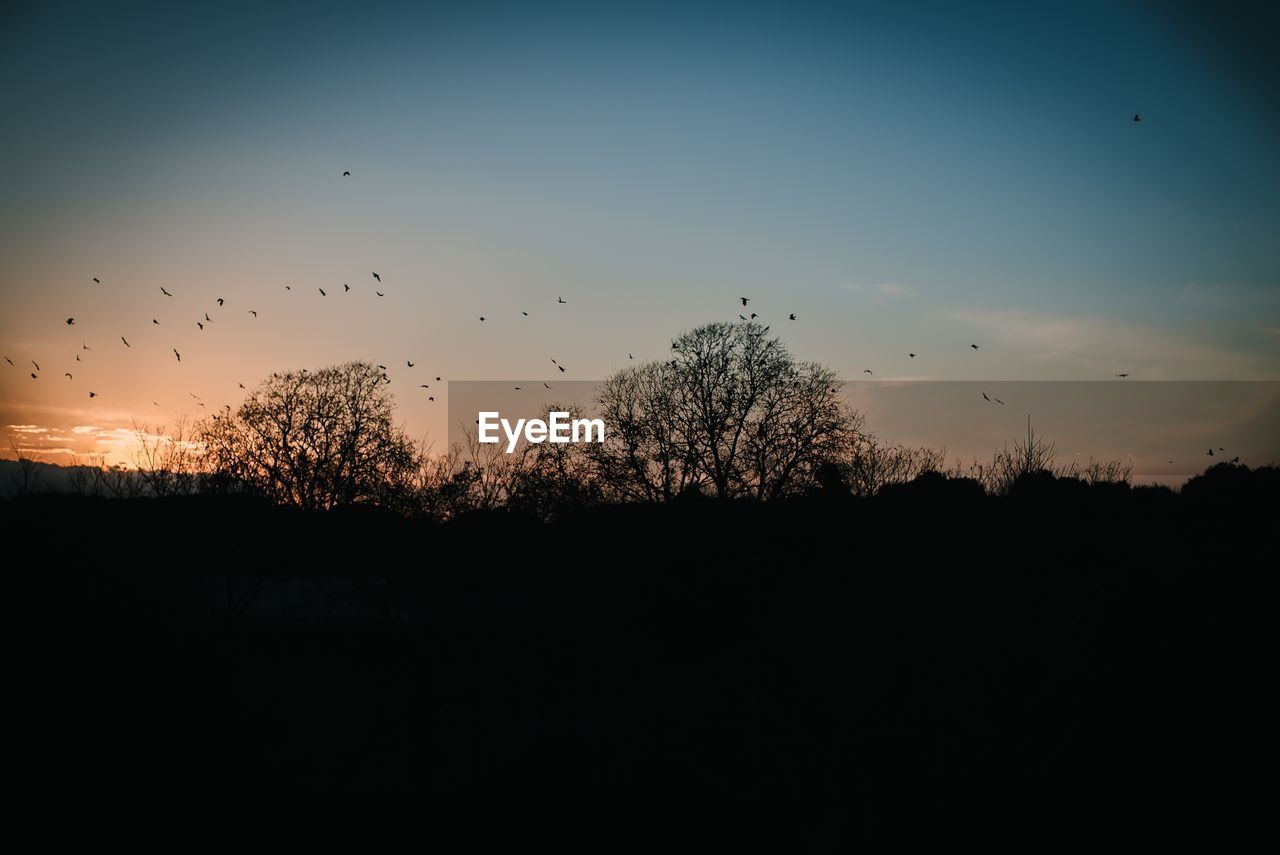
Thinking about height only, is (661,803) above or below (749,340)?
below

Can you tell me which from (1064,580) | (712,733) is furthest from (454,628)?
(1064,580)

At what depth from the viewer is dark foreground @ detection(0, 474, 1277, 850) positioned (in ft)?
33.8

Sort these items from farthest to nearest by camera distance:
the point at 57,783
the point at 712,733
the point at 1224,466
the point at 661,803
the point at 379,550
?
the point at 1224,466
the point at 379,550
the point at 712,733
the point at 661,803
the point at 57,783

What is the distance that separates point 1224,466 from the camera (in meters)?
42.0

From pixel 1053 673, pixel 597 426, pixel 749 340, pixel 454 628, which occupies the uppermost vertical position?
pixel 749 340

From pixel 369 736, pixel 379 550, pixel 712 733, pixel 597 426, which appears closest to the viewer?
pixel 712 733

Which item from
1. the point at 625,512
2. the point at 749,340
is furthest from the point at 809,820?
the point at 749,340

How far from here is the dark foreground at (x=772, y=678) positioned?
10312 mm

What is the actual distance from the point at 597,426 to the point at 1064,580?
30.8 m

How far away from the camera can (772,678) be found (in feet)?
62.4

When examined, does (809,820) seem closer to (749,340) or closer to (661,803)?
(661,803)

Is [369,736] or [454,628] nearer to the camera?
[369,736]

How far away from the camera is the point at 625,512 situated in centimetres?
4206

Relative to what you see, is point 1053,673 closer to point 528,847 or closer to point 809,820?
point 809,820
